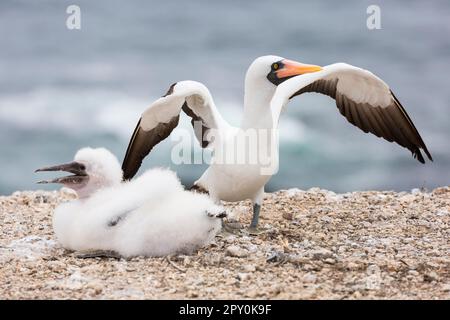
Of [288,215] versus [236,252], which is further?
[288,215]

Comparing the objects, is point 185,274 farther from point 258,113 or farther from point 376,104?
point 376,104

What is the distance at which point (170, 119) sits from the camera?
7.54m

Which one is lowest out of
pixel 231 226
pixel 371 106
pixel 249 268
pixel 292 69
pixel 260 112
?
pixel 249 268

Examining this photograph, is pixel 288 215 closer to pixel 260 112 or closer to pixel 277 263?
pixel 260 112

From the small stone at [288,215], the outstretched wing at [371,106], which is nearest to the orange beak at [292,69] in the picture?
the outstretched wing at [371,106]

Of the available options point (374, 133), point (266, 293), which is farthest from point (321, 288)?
point (374, 133)

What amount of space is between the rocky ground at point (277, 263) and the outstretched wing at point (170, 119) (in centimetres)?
109

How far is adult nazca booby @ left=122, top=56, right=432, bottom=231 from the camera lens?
7.14 metres

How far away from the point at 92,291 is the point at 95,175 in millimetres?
1488

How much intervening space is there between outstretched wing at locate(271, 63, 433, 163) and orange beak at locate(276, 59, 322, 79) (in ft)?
3.12

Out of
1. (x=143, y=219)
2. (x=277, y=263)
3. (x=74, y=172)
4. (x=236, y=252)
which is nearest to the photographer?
(x=277, y=263)

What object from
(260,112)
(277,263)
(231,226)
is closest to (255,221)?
(231,226)

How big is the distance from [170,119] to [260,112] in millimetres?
943

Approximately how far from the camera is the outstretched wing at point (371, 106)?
8.26 m
